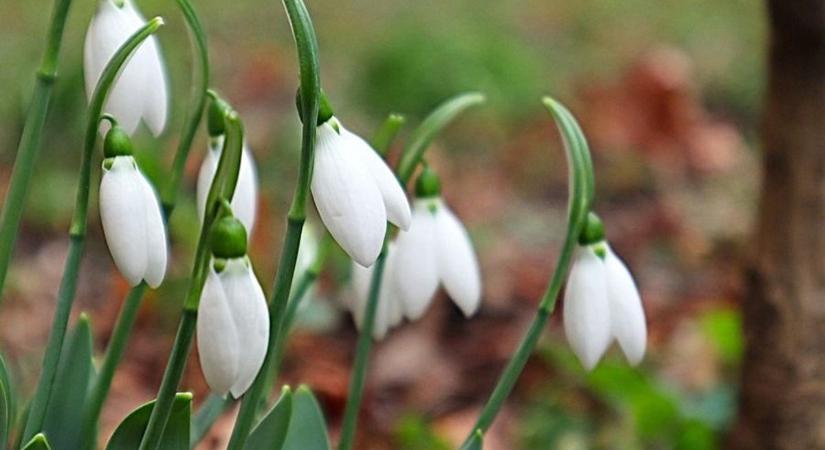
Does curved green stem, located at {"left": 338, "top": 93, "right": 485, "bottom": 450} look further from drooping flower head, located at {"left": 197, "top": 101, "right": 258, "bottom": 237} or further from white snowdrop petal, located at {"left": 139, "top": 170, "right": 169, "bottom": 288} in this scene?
white snowdrop petal, located at {"left": 139, "top": 170, "right": 169, "bottom": 288}

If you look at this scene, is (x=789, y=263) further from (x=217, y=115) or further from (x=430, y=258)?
(x=217, y=115)

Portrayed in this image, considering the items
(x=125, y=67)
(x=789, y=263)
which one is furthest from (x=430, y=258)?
(x=789, y=263)

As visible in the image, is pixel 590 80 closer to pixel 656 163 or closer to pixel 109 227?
pixel 656 163

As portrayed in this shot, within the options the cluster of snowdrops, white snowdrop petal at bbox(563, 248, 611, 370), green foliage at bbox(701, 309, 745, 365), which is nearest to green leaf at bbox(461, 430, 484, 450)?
the cluster of snowdrops

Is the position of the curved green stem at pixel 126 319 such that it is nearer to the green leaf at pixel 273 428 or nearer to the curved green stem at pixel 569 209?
the green leaf at pixel 273 428

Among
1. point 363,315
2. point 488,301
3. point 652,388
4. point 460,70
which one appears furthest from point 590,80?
point 363,315

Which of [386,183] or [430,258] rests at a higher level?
[386,183]
